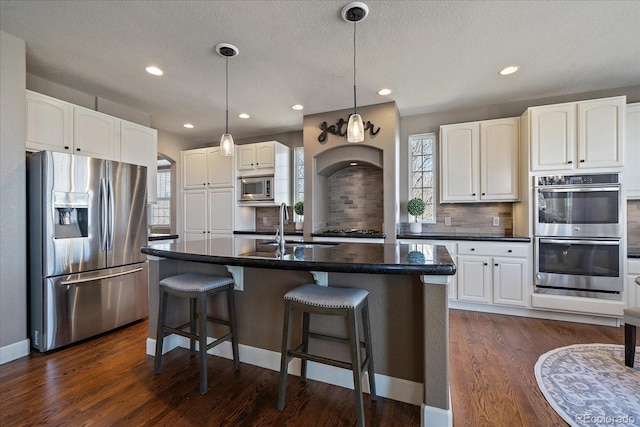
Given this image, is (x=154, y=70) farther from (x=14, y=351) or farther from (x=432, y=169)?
(x=432, y=169)

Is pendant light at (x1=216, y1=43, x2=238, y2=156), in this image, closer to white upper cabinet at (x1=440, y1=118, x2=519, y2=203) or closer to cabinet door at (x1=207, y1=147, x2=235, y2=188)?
cabinet door at (x1=207, y1=147, x2=235, y2=188)

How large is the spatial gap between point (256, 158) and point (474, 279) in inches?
139

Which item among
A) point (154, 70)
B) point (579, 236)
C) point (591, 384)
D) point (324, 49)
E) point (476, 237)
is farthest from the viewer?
point (476, 237)

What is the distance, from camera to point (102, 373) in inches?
84.7

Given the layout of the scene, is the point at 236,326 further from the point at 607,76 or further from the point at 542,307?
the point at 607,76

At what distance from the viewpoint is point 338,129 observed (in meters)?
3.99

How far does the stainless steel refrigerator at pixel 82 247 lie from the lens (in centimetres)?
246

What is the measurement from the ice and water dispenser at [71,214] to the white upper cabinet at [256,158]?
2320 mm

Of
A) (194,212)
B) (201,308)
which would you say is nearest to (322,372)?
(201,308)

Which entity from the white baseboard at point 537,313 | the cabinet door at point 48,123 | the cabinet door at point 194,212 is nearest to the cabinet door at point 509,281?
the white baseboard at point 537,313

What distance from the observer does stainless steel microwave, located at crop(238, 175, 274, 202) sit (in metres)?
4.60

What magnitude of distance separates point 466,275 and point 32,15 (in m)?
4.65

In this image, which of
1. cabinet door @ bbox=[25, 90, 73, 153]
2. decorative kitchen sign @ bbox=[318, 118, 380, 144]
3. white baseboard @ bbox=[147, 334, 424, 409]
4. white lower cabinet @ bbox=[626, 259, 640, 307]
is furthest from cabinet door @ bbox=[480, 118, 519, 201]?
cabinet door @ bbox=[25, 90, 73, 153]

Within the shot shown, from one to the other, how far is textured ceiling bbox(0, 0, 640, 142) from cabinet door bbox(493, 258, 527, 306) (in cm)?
202
